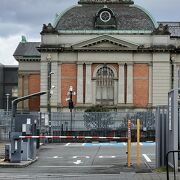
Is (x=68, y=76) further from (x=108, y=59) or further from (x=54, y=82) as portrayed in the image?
(x=108, y=59)

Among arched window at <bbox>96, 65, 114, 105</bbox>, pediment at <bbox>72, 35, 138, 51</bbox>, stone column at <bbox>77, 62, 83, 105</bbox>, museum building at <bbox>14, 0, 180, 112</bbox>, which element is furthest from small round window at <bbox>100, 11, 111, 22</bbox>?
stone column at <bbox>77, 62, 83, 105</bbox>

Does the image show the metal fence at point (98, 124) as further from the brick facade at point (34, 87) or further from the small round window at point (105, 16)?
the brick facade at point (34, 87)

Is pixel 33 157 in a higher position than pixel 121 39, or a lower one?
lower

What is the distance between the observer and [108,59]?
90.6m

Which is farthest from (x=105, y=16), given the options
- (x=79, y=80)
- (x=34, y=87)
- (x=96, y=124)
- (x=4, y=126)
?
(x=4, y=126)

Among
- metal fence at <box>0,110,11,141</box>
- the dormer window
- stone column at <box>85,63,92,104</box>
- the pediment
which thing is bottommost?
metal fence at <box>0,110,11,141</box>

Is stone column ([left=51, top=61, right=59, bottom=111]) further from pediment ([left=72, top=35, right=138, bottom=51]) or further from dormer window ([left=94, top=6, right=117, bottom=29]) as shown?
dormer window ([left=94, top=6, right=117, bottom=29])

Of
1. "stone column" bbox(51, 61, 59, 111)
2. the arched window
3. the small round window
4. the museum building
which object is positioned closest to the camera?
the museum building

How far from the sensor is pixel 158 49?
89.2 meters

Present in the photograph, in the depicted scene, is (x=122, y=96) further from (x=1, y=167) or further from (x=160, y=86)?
(x=1, y=167)

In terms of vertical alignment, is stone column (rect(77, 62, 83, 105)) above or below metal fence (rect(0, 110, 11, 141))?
above

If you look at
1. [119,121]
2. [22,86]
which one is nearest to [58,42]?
[22,86]

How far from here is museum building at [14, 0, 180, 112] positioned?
8969cm

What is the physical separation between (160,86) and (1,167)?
69144 mm
